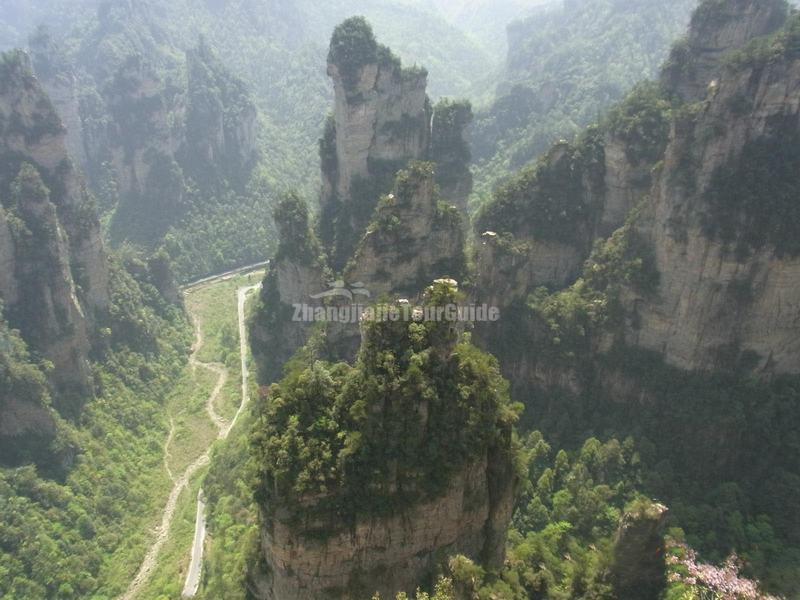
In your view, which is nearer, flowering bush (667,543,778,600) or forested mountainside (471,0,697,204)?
flowering bush (667,543,778,600)

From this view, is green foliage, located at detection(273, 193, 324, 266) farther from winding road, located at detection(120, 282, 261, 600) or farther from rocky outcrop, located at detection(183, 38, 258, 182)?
rocky outcrop, located at detection(183, 38, 258, 182)

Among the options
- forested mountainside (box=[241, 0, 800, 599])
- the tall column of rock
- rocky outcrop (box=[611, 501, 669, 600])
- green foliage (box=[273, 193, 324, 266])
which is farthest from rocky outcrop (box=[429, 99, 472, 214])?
rocky outcrop (box=[611, 501, 669, 600])

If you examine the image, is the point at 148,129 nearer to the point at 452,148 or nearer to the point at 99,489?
the point at 452,148

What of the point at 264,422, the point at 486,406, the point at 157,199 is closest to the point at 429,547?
the point at 486,406

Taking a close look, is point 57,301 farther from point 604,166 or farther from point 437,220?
point 604,166

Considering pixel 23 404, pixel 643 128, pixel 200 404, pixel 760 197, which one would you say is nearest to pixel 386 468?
pixel 760 197
